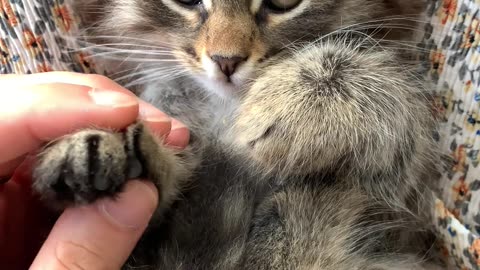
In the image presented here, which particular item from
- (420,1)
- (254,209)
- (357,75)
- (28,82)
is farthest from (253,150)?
(420,1)

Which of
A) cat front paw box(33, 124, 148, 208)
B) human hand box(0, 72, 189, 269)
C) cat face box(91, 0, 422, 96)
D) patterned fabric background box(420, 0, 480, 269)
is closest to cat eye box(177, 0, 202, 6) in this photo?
cat face box(91, 0, 422, 96)

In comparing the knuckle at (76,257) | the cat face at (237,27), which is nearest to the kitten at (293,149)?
the cat face at (237,27)

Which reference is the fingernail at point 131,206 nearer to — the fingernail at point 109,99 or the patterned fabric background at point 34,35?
the fingernail at point 109,99

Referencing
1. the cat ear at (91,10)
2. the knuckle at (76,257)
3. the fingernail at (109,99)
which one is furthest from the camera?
the cat ear at (91,10)

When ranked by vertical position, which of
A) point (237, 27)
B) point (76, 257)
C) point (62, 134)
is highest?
point (237, 27)

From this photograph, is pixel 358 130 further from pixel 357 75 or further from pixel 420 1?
pixel 420 1

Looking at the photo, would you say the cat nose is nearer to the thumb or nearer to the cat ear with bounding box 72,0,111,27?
the thumb

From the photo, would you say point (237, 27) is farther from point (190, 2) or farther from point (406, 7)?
point (406, 7)

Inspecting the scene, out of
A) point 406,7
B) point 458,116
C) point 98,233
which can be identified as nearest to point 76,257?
point 98,233
